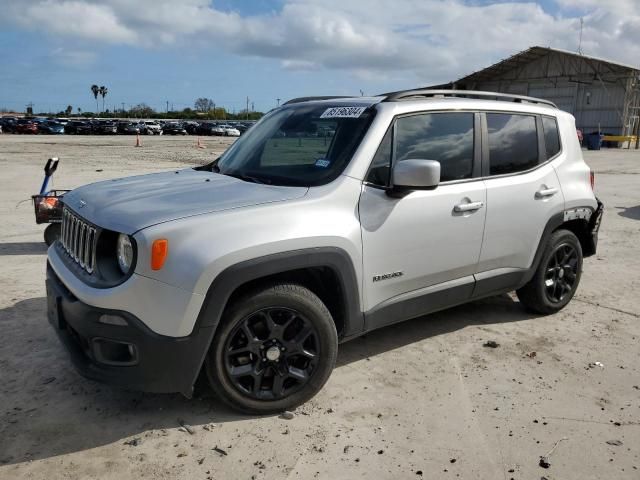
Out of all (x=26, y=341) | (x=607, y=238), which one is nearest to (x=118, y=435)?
(x=26, y=341)

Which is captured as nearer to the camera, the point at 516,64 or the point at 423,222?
the point at 423,222

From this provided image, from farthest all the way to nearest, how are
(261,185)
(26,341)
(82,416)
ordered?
(26,341) < (261,185) < (82,416)

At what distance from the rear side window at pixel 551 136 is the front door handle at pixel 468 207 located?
1131 mm

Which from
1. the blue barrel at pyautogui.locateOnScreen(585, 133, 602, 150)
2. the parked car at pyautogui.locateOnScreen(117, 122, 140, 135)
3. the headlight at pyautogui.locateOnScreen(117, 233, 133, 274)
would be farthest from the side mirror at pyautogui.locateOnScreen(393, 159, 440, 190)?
the parked car at pyautogui.locateOnScreen(117, 122, 140, 135)

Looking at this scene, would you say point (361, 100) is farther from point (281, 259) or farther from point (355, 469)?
point (355, 469)

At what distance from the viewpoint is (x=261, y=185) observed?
3498 mm

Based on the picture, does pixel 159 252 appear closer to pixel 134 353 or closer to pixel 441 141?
pixel 134 353

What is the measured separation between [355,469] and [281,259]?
3.74ft

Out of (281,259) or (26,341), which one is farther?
(26,341)

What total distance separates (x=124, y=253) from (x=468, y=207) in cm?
233

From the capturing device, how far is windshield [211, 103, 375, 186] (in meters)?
3.52

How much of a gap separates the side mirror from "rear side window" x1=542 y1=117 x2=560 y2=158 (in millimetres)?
1822

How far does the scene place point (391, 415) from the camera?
10.8 ft

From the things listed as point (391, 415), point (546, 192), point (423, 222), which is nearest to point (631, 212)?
point (546, 192)
